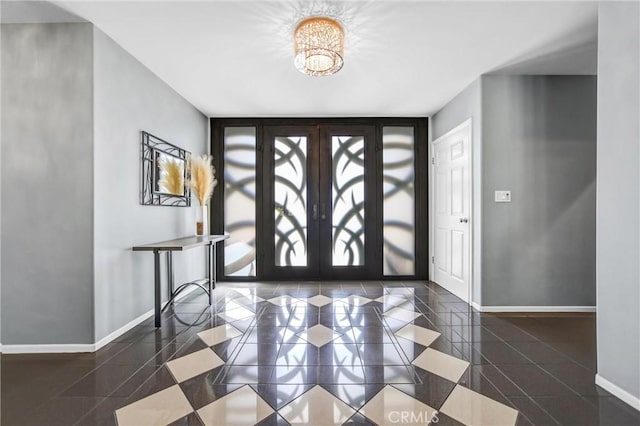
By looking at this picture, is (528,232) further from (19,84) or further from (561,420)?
(19,84)

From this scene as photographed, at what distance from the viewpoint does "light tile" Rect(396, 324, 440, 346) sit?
2310mm

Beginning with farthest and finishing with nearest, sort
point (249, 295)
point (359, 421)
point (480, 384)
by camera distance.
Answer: point (249, 295)
point (480, 384)
point (359, 421)

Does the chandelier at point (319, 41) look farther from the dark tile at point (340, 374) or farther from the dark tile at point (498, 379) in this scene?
the dark tile at point (498, 379)

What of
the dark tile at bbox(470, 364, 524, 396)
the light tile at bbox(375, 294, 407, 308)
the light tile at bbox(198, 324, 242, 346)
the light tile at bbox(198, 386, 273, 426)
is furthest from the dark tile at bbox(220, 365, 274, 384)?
the light tile at bbox(375, 294, 407, 308)

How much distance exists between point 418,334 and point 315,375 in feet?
3.31

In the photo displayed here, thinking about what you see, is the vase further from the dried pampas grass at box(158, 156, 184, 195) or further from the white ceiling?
the white ceiling

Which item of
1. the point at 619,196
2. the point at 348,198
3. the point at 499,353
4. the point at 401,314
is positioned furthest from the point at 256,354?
the point at 348,198

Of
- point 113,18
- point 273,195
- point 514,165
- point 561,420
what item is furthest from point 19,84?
point 514,165

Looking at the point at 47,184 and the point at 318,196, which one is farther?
the point at 318,196

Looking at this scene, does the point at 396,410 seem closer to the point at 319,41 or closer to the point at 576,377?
the point at 576,377

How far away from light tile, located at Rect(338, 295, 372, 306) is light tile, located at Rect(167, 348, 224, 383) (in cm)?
158

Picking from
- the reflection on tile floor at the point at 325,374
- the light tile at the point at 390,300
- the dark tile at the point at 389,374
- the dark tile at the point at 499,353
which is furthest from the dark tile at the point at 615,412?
the light tile at the point at 390,300

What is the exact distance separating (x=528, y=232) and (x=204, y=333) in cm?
312

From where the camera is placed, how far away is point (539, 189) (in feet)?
9.80
